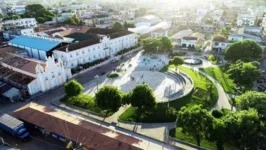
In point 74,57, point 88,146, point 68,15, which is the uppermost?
point 68,15

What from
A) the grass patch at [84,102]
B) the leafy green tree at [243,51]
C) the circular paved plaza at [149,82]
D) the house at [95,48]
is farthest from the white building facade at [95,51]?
the leafy green tree at [243,51]

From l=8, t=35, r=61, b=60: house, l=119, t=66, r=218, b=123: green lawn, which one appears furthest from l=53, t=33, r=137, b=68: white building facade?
l=119, t=66, r=218, b=123: green lawn

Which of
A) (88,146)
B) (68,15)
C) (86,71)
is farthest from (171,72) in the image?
(68,15)

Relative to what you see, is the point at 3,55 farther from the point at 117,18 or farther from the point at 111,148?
the point at 117,18

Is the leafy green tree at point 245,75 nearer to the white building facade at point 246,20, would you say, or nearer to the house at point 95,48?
the house at point 95,48

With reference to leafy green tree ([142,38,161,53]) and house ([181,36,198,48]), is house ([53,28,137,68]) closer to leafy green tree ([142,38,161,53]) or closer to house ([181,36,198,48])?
leafy green tree ([142,38,161,53])

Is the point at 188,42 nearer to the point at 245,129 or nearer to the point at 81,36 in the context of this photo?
the point at 81,36
